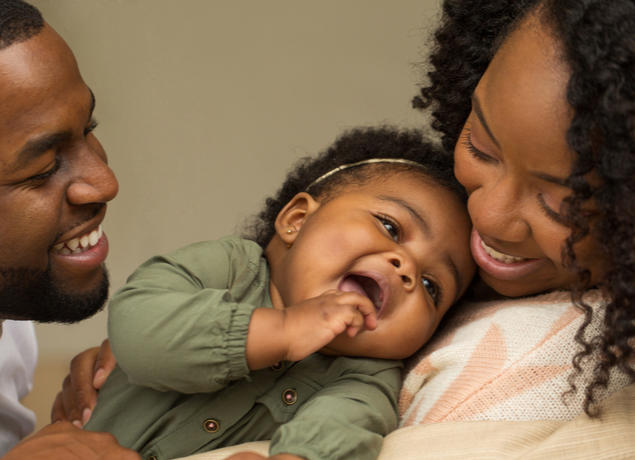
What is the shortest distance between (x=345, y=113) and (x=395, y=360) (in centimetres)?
149

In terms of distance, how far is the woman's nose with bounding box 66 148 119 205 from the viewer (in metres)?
1.32

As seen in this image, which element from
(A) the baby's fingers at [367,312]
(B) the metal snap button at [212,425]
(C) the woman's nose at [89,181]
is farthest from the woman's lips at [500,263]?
(C) the woman's nose at [89,181]

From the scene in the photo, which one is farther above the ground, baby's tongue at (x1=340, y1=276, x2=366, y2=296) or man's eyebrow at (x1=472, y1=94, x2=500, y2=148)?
man's eyebrow at (x1=472, y1=94, x2=500, y2=148)

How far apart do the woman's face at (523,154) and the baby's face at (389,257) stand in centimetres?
16

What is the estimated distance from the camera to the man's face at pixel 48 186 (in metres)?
1.23

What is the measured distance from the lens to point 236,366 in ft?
3.87

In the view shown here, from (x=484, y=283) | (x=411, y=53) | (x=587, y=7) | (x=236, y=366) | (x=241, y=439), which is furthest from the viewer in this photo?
(x=411, y=53)

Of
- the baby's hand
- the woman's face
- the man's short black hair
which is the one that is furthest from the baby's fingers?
the man's short black hair

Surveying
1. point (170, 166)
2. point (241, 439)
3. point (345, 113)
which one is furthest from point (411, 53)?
point (241, 439)

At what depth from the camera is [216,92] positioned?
2.74 m

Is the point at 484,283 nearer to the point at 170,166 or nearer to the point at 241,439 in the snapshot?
the point at 241,439

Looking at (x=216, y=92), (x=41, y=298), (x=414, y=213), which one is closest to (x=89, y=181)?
(x=41, y=298)

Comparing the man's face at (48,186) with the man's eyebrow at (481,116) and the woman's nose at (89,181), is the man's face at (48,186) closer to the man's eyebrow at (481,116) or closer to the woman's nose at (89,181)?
the woman's nose at (89,181)

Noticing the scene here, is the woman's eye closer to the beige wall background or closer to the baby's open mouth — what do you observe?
the baby's open mouth
